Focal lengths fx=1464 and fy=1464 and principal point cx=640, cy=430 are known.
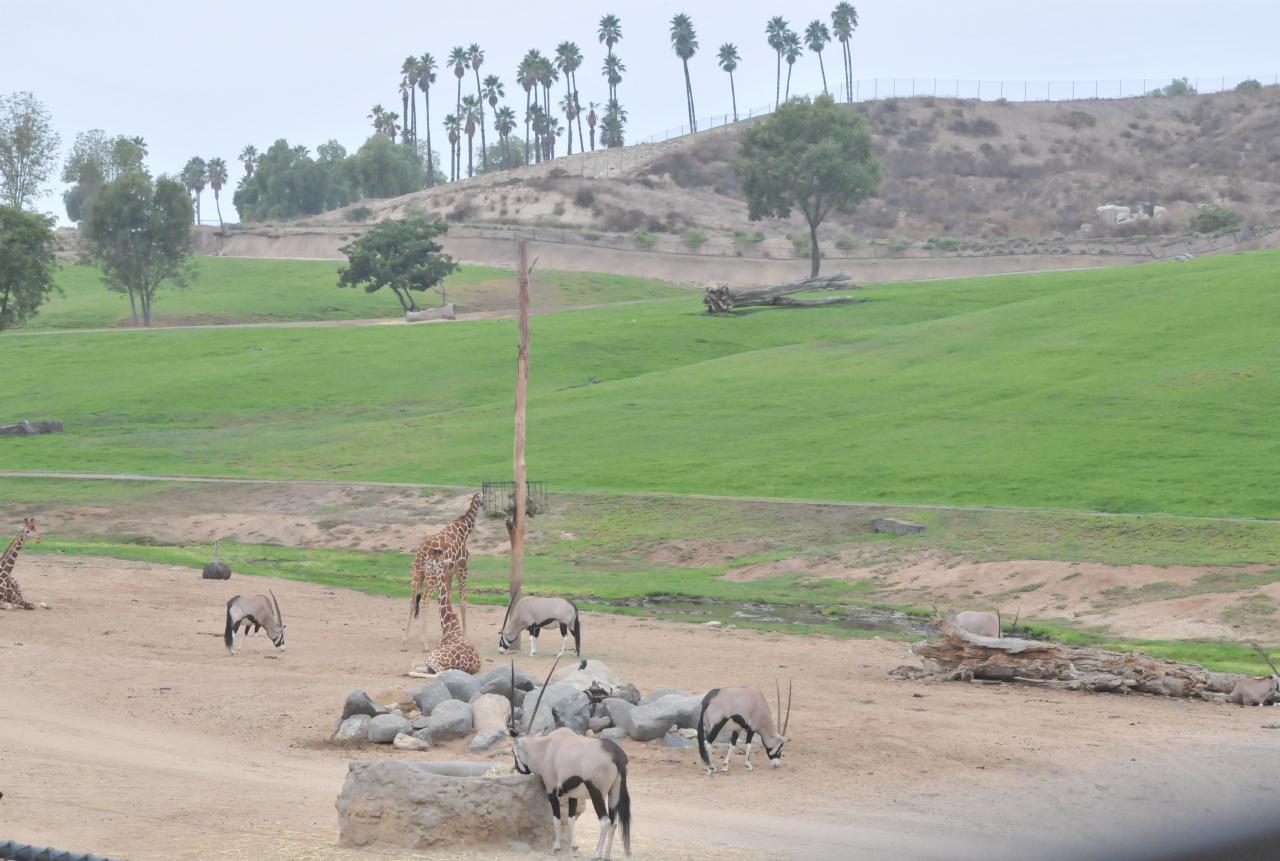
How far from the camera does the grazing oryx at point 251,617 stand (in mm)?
27391

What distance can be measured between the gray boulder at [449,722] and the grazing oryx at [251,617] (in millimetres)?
8382

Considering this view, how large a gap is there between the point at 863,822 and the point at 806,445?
40.9 metres

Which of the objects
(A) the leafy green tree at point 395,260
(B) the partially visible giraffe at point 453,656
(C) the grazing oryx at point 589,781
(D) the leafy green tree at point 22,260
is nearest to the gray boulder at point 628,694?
(B) the partially visible giraffe at point 453,656

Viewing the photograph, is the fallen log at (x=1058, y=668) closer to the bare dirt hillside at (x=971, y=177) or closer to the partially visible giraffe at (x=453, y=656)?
the partially visible giraffe at (x=453, y=656)

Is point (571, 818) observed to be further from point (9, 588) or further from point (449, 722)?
point (9, 588)

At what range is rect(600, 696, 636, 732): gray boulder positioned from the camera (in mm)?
20484

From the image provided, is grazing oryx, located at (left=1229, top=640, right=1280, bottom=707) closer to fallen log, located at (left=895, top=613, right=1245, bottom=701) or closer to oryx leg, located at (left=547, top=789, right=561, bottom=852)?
fallen log, located at (left=895, top=613, right=1245, bottom=701)

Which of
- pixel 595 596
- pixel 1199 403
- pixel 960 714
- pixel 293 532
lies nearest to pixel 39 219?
pixel 293 532

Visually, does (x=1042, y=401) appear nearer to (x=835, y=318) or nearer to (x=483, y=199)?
(x=835, y=318)

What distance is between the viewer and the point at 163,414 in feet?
243

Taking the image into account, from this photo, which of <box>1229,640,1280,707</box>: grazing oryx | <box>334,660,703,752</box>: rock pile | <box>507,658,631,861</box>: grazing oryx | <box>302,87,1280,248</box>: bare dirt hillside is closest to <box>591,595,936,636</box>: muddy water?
<box>1229,640,1280,707</box>: grazing oryx

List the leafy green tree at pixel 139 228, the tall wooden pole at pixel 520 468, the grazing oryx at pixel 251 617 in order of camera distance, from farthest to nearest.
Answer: the leafy green tree at pixel 139 228
the tall wooden pole at pixel 520 468
the grazing oryx at pixel 251 617

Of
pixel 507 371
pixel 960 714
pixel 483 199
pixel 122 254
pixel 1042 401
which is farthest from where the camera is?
pixel 483 199

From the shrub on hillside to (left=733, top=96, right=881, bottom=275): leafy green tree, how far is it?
133 ft
